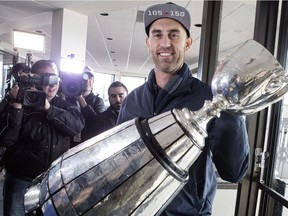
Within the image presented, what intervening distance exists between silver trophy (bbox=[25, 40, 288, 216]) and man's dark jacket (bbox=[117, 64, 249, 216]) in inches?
3.7

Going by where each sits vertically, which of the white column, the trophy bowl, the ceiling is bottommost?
the trophy bowl

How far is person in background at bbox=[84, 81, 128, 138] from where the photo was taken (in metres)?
1.76

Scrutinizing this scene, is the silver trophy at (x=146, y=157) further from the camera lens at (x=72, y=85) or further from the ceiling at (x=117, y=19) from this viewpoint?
the ceiling at (x=117, y=19)

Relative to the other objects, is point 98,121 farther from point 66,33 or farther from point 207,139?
point 66,33

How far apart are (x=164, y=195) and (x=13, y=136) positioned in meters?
1.22

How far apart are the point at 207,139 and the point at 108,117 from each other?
1404 millimetres

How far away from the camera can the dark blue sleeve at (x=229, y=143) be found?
0.45m

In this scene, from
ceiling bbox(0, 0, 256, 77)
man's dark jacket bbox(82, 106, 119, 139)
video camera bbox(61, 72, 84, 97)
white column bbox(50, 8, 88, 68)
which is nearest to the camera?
video camera bbox(61, 72, 84, 97)

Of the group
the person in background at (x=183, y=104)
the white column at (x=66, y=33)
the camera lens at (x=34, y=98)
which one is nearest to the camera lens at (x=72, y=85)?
the camera lens at (x=34, y=98)

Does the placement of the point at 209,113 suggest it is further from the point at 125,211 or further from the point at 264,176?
the point at 264,176

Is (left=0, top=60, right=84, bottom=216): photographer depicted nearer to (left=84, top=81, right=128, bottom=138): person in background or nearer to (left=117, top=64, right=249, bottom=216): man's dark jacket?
(left=84, top=81, right=128, bottom=138): person in background

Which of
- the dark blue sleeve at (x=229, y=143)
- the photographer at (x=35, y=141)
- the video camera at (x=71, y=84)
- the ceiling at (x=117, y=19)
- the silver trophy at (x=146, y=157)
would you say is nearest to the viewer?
the silver trophy at (x=146, y=157)

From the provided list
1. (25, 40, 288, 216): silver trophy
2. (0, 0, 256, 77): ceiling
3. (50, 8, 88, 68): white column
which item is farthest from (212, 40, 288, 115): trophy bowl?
(50, 8, 88, 68): white column

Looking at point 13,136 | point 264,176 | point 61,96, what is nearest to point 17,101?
point 13,136
